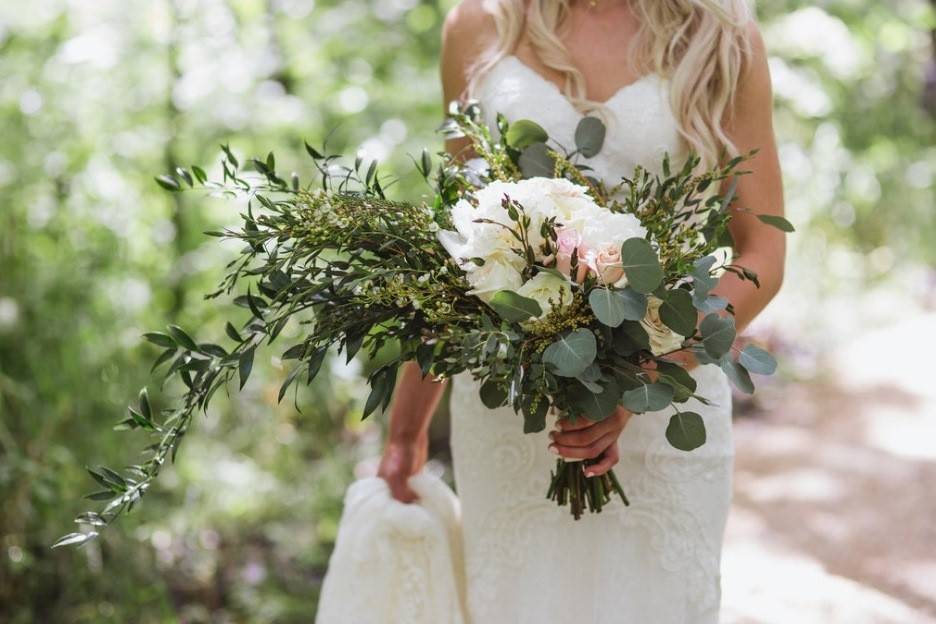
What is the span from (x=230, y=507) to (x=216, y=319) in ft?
2.40

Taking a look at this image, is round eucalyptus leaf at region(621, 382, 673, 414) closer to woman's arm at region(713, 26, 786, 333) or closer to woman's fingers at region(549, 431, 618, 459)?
woman's fingers at region(549, 431, 618, 459)

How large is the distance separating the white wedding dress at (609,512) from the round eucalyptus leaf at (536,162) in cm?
26

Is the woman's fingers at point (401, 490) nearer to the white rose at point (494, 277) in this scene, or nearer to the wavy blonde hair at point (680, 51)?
the white rose at point (494, 277)

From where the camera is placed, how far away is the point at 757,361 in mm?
1548

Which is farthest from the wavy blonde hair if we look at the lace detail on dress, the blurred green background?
the blurred green background

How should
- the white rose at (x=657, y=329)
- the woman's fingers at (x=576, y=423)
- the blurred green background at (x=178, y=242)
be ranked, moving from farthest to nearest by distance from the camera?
the blurred green background at (x=178, y=242)
the woman's fingers at (x=576, y=423)
the white rose at (x=657, y=329)

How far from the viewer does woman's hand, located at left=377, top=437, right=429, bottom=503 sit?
210 centimetres

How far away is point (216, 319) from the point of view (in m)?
4.08

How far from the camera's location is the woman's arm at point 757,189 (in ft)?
6.46

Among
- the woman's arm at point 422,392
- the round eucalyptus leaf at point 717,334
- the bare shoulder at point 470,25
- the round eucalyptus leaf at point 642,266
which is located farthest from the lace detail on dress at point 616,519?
the bare shoulder at point 470,25

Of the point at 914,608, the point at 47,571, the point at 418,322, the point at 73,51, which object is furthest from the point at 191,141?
the point at 914,608

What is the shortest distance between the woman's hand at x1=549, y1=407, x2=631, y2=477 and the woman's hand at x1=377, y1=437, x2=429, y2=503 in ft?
1.57

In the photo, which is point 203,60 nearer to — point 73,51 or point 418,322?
point 73,51

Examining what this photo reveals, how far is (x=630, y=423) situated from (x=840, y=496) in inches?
133
